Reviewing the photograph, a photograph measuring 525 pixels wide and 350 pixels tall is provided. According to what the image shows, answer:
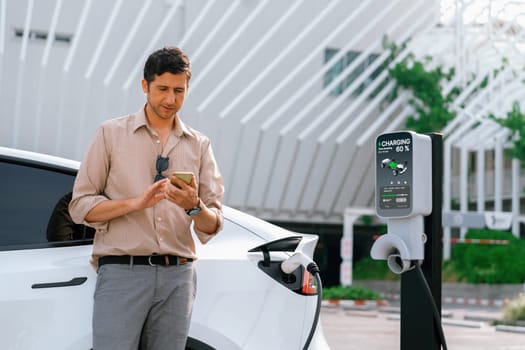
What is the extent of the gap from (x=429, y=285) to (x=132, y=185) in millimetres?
1595

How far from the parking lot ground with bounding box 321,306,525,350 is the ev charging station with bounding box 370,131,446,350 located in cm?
690

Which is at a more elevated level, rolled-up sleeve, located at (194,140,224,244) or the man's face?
the man's face

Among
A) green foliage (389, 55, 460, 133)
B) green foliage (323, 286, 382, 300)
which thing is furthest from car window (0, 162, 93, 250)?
green foliage (389, 55, 460, 133)

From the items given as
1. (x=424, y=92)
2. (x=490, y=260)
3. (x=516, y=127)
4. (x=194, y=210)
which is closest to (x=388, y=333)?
(x=194, y=210)

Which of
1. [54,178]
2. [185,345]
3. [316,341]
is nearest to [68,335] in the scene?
[185,345]

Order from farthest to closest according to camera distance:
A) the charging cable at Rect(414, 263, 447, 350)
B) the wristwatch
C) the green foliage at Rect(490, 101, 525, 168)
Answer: the green foliage at Rect(490, 101, 525, 168) → the charging cable at Rect(414, 263, 447, 350) → the wristwatch

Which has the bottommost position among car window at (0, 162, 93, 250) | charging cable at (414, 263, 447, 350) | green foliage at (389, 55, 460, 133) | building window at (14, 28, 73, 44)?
charging cable at (414, 263, 447, 350)

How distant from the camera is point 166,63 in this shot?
302cm

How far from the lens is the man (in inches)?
118

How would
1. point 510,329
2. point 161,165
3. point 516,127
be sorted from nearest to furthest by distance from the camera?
point 161,165, point 510,329, point 516,127

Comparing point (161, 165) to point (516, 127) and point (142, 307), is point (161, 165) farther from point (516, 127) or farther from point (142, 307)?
point (516, 127)

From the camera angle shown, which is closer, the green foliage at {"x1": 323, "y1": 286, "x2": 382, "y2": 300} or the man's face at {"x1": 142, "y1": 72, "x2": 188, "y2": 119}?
the man's face at {"x1": 142, "y1": 72, "x2": 188, "y2": 119}

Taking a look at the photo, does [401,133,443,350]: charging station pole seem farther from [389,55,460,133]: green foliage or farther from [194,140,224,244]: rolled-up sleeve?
[389,55,460,133]: green foliage

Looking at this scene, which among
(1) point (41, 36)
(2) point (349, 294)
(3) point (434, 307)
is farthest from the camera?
(1) point (41, 36)
